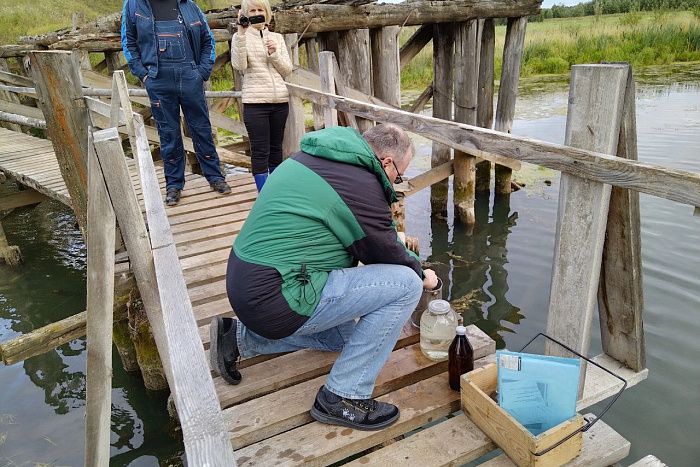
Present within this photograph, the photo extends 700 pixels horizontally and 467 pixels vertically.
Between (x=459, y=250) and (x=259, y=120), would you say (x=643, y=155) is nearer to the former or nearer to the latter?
(x=459, y=250)

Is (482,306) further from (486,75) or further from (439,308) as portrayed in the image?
(486,75)

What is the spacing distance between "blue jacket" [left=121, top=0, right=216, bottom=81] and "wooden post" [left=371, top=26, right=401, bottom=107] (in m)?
2.34

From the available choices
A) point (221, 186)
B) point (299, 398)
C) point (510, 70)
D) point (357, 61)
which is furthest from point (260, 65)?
point (510, 70)

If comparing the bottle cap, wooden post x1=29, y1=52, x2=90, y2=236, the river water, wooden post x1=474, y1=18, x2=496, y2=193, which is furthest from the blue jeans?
wooden post x1=474, y1=18, x2=496, y2=193

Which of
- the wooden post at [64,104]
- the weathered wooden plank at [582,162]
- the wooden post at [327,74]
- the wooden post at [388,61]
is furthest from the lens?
the wooden post at [388,61]

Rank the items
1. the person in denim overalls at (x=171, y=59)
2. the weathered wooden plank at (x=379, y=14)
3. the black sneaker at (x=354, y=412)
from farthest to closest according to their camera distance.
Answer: the weathered wooden plank at (x=379, y=14)
the person in denim overalls at (x=171, y=59)
the black sneaker at (x=354, y=412)

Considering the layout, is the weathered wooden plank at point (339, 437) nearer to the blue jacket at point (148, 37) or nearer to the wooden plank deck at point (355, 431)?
the wooden plank deck at point (355, 431)

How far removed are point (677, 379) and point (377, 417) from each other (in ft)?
10.5

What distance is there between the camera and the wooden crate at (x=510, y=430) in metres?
1.79

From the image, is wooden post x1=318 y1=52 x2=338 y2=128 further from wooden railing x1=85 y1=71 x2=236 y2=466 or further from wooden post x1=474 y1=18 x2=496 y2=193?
wooden post x1=474 y1=18 x2=496 y2=193

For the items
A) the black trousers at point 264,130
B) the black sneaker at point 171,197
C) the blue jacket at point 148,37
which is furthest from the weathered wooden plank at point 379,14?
the black sneaker at point 171,197

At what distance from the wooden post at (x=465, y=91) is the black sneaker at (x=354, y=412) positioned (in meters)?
5.21

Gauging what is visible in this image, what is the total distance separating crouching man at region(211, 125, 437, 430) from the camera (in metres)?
1.96

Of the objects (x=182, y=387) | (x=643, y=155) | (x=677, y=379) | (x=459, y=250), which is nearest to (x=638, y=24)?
(x=643, y=155)
